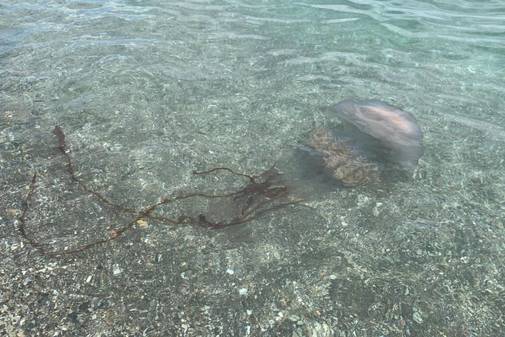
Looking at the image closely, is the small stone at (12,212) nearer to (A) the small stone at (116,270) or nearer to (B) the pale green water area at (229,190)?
(B) the pale green water area at (229,190)

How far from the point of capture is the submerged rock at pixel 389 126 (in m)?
6.98

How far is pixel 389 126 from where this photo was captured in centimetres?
755

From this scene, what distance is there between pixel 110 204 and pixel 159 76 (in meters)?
4.37

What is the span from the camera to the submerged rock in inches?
275

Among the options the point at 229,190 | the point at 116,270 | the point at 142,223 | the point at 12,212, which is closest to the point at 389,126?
the point at 229,190

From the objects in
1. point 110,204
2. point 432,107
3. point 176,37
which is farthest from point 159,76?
point 432,107

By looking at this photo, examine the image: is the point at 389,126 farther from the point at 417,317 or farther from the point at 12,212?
the point at 12,212

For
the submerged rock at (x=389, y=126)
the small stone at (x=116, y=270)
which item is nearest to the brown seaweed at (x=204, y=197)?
the small stone at (x=116, y=270)

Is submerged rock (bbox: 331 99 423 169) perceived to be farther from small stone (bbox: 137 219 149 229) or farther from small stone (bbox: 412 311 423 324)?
small stone (bbox: 137 219 149 229)

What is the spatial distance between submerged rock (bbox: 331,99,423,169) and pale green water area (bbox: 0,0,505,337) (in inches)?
11.2

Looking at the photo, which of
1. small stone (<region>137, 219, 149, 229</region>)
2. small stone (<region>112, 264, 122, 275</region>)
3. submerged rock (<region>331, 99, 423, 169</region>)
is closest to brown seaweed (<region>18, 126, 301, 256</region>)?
small stone (<region>137, 219, 149, 229</region>)

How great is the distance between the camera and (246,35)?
1170 centimetres

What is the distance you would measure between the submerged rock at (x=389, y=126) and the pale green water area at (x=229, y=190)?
0.28 m

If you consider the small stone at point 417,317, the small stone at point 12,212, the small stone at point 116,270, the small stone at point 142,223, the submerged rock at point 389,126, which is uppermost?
the submerged rock at point 389,126
